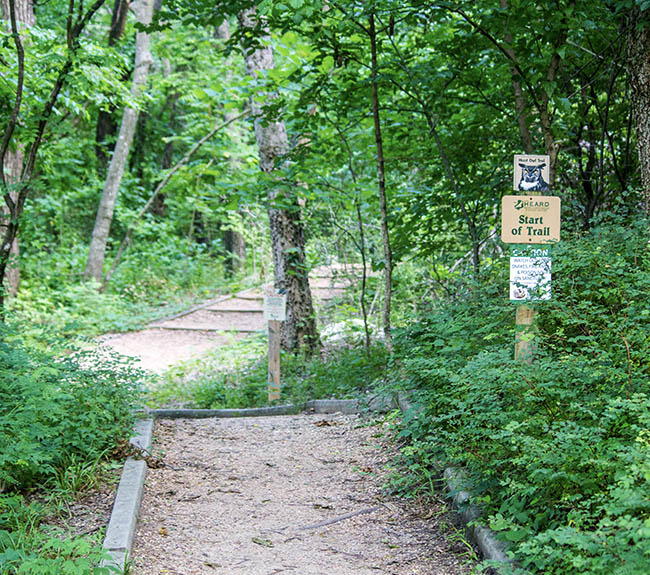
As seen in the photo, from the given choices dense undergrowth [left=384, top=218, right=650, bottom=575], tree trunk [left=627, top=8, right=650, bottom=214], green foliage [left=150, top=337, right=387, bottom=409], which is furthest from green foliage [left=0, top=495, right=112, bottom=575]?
tree trunk [left=627, top=8, right=650, bottom=214]

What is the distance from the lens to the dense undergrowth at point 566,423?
226cm

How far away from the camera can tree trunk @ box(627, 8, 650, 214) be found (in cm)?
450

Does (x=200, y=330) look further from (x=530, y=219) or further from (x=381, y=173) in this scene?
(x=530, y=219)

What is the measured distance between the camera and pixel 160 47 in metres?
17.5

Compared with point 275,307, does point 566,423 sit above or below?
below

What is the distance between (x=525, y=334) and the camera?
3.39m

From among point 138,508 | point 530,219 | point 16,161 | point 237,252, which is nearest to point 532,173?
point 530,219

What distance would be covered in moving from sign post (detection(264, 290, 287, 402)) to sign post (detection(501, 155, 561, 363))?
13.1 ft

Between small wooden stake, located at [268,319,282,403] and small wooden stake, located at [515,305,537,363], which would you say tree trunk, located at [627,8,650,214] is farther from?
small wooden stake, located at [268,319,282,403]

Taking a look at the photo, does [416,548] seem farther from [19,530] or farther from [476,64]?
[476,64]

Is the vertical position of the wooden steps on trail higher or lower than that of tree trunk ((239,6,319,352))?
lower

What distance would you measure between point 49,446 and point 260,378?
15.6 ft

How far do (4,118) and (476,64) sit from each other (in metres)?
4.93

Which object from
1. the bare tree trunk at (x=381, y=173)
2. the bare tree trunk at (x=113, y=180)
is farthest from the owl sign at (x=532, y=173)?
the bare tree trunk at (x=113, y=180)
